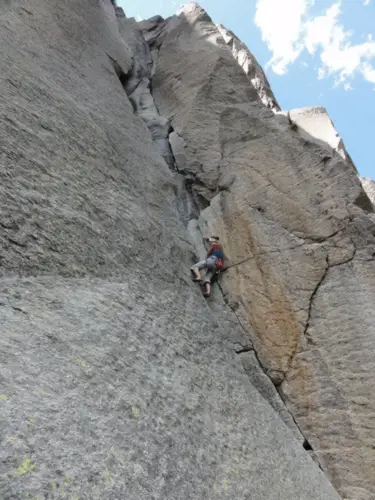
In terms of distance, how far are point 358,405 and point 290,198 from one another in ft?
14.9

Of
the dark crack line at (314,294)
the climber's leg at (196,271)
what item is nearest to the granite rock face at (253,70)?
the dark crack line at (314,294)

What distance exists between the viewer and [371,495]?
6.48 m

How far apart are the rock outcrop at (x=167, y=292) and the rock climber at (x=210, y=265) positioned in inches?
9.3

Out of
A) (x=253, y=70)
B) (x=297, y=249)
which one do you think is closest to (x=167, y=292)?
(x=297, y=249)

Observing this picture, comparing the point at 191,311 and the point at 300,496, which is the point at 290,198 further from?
the point at 300,496

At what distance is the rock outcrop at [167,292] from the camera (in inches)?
158

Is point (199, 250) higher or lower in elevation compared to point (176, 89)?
lower

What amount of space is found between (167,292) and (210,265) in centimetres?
210

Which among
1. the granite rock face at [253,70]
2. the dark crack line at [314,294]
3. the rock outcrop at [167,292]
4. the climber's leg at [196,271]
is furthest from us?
the granite rock face at [253,70]

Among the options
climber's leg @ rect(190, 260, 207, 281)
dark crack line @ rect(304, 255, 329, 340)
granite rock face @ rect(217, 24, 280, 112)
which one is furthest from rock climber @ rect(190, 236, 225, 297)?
granite rock face @ rect(217, 24, 280, 112)

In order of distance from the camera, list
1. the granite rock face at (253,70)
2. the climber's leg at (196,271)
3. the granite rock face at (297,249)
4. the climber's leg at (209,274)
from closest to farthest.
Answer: the granite rock face at (297,249) → the climber's leg at (196,271) → the climber's leg at (209,274) → the granite rock face at (253,70)

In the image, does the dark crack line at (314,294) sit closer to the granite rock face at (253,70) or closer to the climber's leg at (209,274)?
the climber's leg at (209,274)

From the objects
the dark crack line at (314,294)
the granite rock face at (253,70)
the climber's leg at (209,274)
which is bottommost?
the dark crack line at (314,294)

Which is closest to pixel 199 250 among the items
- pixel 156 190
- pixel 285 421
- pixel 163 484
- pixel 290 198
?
pixel 156 190
